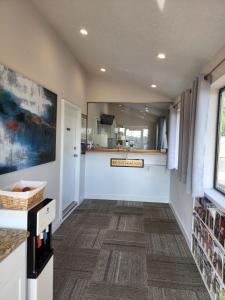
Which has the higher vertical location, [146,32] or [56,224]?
[146,32]

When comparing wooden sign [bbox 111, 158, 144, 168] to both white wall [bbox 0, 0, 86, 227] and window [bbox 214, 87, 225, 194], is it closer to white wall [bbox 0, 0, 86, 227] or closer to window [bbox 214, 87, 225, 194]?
white wall [bbox 0, 0, 86, 227]

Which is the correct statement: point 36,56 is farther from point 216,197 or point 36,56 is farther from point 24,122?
point 216,197

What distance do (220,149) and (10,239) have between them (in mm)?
2318

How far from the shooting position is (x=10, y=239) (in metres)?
1.32

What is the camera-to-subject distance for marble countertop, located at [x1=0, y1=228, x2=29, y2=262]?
1194 mm

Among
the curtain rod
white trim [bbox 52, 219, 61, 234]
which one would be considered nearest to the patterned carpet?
white trim [bbox 52, 219, 61, 234]

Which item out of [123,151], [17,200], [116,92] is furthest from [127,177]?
[17,200]

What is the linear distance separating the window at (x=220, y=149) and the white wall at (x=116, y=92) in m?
2.39

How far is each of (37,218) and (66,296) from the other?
40.7 inches

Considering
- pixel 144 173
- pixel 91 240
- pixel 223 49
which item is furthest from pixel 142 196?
pixel 223 49

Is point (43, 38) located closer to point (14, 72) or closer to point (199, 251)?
point (14, 72)

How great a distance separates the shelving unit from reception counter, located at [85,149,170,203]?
7.43 ft

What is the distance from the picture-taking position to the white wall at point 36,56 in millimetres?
2080

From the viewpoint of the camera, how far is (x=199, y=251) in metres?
2.57
